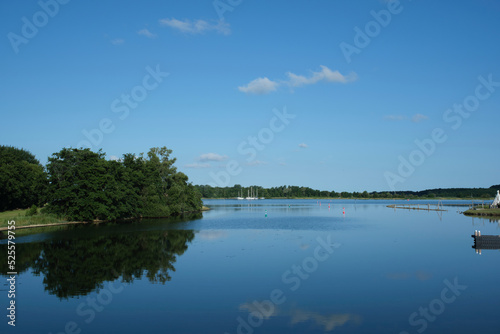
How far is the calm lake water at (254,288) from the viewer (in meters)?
18.4

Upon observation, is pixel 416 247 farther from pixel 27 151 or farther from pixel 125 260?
pixel 27 151

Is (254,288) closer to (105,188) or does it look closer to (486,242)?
(486,242)

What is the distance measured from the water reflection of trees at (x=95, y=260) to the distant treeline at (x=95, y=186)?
2588 centimetres

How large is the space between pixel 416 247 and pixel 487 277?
15.1 m

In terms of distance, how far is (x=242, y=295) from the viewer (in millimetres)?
23125

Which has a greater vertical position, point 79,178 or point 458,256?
point 79,178

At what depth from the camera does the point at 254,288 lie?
2483cm

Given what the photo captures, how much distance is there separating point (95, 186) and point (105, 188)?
4.12 meters

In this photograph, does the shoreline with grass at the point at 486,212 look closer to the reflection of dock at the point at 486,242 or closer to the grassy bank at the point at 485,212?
the grassy bank at the point at 485,212

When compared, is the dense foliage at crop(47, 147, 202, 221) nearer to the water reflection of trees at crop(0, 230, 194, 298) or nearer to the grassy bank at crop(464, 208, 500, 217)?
the water reflection of trees at crop(0, 230, 194, 298)

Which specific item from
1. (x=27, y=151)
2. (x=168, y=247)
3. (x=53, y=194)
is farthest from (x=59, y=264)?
(x=27, y=151)

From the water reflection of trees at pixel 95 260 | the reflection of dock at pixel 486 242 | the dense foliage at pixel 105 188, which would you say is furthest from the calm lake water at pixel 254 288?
the dense foliage at pixel 105 188

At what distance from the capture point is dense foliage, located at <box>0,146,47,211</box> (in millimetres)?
80625

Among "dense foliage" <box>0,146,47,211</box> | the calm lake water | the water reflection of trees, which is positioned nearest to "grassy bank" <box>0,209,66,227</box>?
"dense foliage" <box>0,146,47,211</box>
